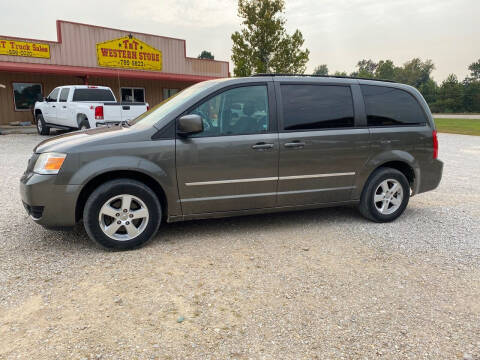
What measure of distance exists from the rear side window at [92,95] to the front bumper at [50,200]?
1067cm

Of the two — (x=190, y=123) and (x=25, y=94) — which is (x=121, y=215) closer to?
(x=190, y=123)

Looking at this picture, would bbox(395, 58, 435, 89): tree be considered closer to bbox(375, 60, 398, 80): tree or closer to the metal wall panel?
bbox(375, 60, 398, 80): tree

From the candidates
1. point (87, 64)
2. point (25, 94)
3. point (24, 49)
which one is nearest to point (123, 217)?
point (24, 49)

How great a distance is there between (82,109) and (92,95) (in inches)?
60.8

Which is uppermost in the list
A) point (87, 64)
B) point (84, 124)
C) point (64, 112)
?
point (87, 64)

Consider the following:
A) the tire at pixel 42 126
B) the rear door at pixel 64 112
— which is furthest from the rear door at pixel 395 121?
the tire at pixel 42 126

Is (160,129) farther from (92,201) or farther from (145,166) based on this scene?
(92,201)

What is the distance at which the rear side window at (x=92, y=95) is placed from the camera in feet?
43.2

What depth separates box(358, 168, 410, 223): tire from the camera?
4.70 m

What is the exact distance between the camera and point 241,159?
4.02 metres

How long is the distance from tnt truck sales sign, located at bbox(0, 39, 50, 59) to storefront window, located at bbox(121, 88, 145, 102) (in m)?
5.06

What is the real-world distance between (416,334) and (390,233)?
2060 mm

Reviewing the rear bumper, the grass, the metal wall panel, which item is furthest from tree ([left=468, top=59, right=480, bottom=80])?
the rear bumper

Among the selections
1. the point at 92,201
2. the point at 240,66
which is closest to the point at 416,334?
the point at 92,201
